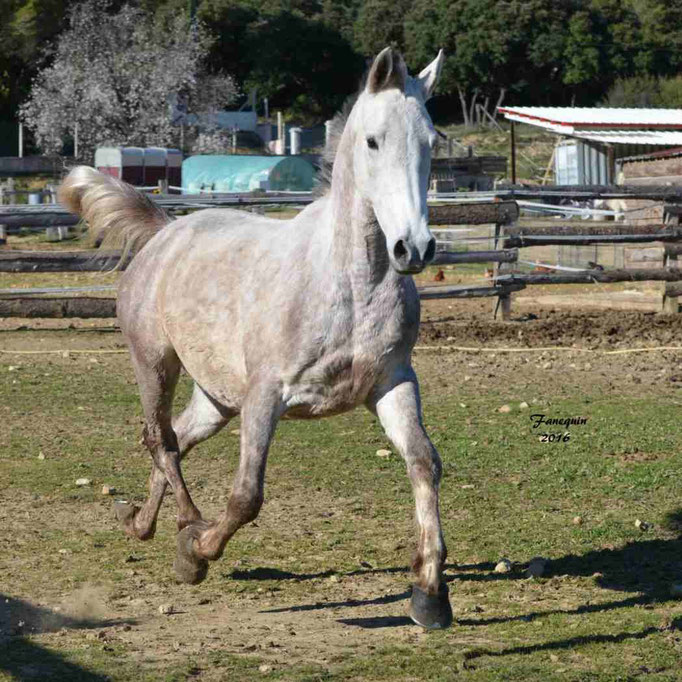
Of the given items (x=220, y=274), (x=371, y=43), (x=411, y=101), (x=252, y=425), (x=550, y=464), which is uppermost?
(x=371, y=43)

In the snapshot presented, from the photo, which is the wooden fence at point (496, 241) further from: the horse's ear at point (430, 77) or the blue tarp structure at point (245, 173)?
the blue tarp structure at point (245, 173)

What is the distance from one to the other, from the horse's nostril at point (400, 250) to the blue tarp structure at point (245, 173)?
114 feet

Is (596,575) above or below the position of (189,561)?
below

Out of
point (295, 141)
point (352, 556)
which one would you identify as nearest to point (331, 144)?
point (352, 556)

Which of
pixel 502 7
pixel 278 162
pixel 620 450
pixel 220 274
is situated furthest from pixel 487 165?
pixel 220 274

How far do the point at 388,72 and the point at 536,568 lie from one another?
2.45 meters

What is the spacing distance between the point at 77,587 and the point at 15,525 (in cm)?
116

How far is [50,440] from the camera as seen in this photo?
8.41m

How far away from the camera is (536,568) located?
5.41m

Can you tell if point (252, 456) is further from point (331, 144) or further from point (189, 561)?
point (331, 144)

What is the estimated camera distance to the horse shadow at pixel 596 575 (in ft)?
15.9

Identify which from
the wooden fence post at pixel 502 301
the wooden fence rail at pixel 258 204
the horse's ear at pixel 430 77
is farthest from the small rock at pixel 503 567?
the wooden fence post at pixel 502 301

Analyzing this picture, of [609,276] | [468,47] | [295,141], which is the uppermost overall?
[468,47]

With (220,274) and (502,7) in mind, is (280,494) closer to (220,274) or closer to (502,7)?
(220,274)
